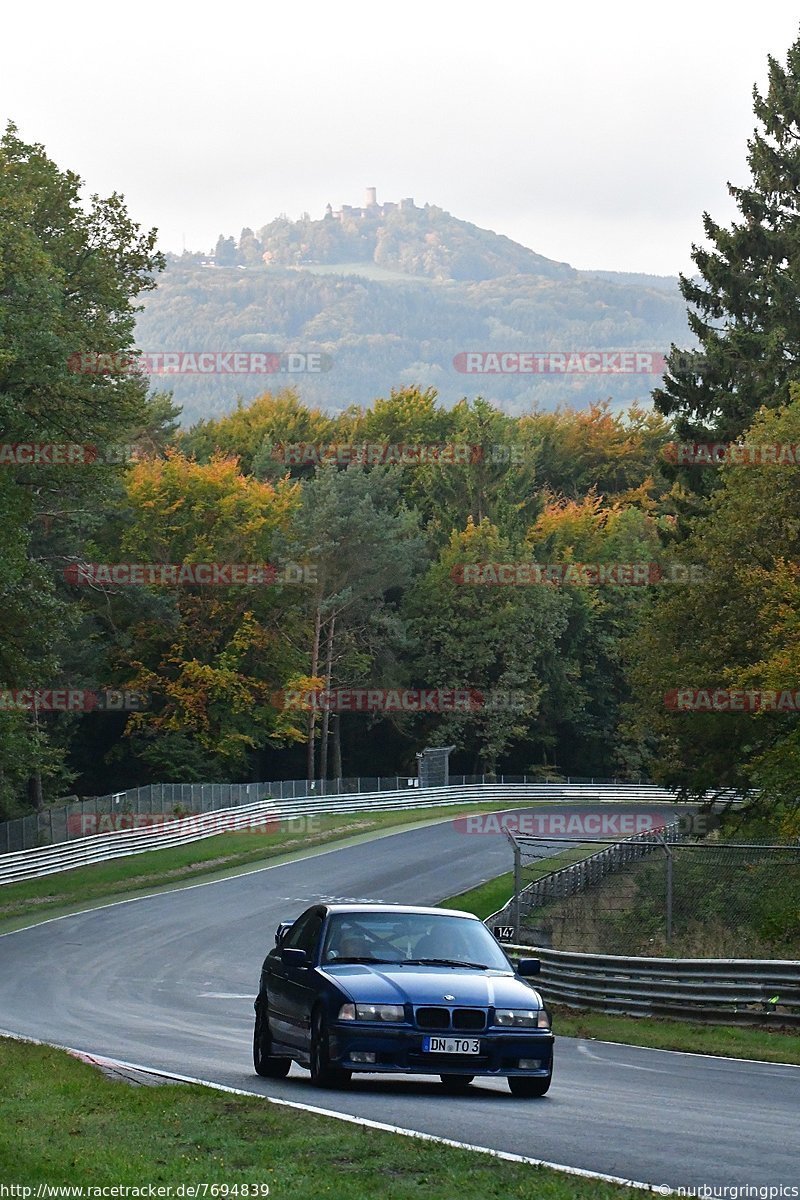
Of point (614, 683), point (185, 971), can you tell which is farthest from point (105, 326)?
point (614, 683)

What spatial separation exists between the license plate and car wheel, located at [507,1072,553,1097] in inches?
22.2

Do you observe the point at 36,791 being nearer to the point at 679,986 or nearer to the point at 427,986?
the point at 679,986

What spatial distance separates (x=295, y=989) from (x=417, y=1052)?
59.9 inches

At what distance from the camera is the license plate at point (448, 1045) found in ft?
41.1

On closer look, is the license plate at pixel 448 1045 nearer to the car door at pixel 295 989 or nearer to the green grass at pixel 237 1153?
the green grass at pixel 237 1153

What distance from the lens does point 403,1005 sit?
12.6m

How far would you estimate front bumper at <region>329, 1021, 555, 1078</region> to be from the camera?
1253 cm

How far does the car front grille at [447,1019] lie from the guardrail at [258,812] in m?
36.5

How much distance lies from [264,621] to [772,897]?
2233 inches

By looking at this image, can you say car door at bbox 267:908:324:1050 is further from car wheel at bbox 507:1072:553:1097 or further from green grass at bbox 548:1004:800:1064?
green grass at bbox 548:1004:800:1064
